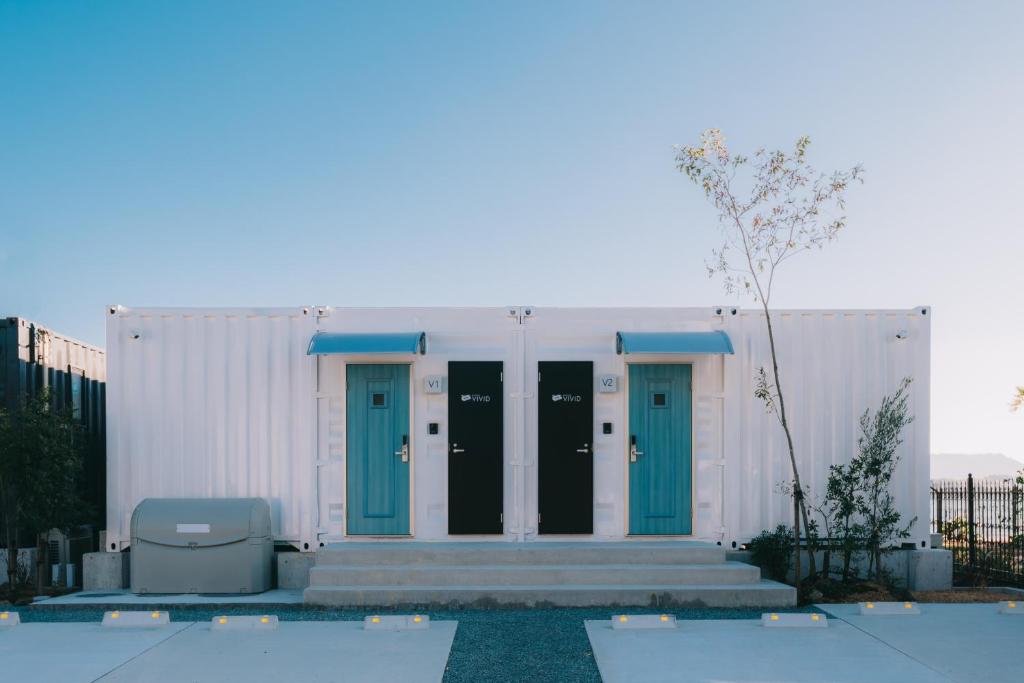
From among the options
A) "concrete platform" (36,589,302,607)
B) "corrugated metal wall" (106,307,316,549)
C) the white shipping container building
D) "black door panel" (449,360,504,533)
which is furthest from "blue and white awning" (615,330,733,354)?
"concrete platform" (36,589,302,607)

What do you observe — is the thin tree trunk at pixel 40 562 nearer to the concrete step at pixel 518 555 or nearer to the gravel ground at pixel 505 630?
the gravel ground at pixel 505 630

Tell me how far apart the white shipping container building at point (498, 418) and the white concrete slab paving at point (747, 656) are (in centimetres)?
206

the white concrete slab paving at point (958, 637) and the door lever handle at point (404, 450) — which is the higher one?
the door lever handle at point (404, 450)

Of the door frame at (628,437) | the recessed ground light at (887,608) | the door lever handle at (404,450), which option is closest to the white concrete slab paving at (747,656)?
→ the recessed ground light at (887,608)

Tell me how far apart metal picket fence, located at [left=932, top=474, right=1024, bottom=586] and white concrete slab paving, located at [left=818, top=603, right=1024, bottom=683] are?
1492mm

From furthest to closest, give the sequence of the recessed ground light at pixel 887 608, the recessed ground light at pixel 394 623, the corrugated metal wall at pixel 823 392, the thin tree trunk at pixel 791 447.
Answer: the corrugated metal wall at pixel 823 392 < the thin tree trunk at pixel 791 447 < the recessed ground light at pixel 887 608 < the recessed ground light at pixel 394 623

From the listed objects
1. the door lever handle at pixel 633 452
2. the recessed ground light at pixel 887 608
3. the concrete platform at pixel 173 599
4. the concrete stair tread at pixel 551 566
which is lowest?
the concrete platform at pixel 173 599

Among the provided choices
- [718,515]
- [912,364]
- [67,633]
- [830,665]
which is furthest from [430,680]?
[912,364]

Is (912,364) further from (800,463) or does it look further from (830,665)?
(830,665)

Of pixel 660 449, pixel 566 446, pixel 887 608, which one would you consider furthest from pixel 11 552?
pixel 887 608

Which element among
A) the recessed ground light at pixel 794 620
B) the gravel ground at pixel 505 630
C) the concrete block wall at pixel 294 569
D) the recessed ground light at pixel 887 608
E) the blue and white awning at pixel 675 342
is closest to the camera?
the gravel ground at pixel 505 630

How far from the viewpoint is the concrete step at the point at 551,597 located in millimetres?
7906

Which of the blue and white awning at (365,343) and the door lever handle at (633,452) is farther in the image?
the door lever handle at (633,452)

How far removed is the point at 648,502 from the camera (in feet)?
29.7
